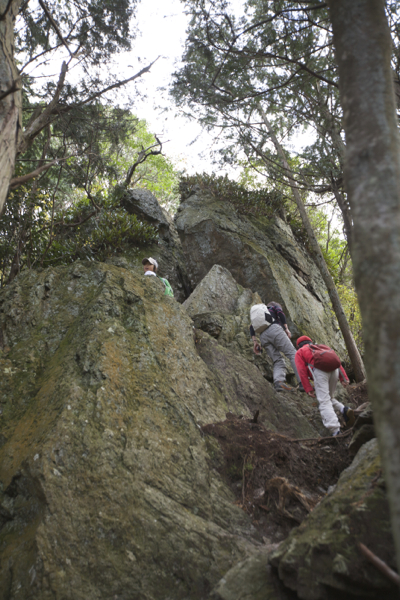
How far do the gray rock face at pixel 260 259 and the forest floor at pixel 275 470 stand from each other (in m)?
5.36

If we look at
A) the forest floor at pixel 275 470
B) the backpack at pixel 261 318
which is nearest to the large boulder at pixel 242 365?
the backpack at pixel 261 318

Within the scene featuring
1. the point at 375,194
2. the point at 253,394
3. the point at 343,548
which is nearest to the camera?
the point at 375,194

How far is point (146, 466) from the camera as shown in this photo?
3.57 meters

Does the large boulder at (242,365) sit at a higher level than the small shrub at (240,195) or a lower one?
lower

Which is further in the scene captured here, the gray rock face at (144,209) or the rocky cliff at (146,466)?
the gray rock face at (144,209)

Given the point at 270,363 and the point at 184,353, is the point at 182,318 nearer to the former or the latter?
the point at 184,353

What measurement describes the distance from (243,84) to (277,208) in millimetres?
7042

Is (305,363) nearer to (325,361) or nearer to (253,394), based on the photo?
(325,361)

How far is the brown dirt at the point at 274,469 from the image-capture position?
3.59 meters

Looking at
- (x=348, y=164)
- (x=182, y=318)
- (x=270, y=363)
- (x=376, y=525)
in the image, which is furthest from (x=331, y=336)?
(x=348, y=164)

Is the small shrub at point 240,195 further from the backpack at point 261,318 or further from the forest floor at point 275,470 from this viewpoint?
the forest floor at point 275,470

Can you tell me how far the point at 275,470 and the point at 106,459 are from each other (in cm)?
197

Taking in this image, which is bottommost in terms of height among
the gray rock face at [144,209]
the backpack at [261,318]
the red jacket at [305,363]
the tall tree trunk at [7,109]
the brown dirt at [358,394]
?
the brown dirt at [358,394]

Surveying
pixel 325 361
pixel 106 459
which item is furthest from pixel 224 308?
pixel 106 459
